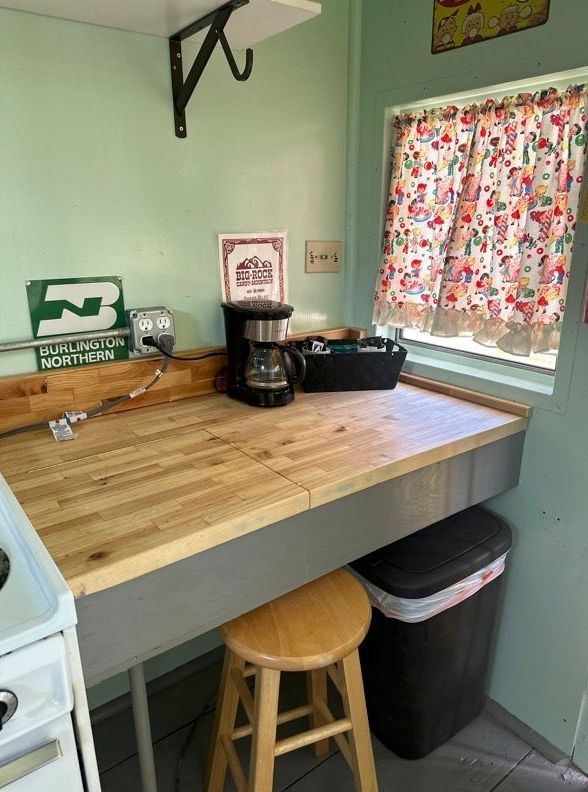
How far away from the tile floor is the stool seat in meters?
0.66

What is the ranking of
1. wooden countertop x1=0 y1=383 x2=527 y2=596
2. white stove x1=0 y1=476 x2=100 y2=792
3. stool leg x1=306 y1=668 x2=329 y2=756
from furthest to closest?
stool leg x1=306 y1=668 x2=329 y2=756 → wooden countertop x1=0 y1=383 x2=527 y2=596 → white stove x1=0 y1=476 x2=100 y2=792

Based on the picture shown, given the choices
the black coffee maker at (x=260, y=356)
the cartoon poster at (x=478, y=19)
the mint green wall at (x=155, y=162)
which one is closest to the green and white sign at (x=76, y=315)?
the mint green wall at (x=155, y=162)

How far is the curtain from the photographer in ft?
4.35

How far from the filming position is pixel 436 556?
54.2 inches

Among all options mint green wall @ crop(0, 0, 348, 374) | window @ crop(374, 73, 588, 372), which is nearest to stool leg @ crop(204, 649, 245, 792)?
mint green wall @ crop(0, 0, 348, 374)

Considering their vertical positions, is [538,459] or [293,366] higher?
Result: [293,366]

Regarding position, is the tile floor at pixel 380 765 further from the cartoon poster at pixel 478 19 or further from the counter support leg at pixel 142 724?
the cartoon poster at pixel 478 19

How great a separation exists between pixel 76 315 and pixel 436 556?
1.12 m

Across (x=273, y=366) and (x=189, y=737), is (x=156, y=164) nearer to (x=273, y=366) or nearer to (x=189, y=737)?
(x=273, y=366)

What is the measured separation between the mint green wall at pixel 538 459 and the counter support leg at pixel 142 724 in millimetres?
1084

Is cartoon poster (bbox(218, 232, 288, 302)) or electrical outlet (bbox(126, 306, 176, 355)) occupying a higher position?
cartoon poster (bbox(218, 232, 288, 302))

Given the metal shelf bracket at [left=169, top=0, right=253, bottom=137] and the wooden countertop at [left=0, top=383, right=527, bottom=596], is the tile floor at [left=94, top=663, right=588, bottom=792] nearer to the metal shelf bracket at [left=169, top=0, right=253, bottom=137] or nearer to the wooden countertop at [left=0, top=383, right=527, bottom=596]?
the wooden countertop at [left=0, top=383, right=527, bottom=596]

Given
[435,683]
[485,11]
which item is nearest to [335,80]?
[485,11]

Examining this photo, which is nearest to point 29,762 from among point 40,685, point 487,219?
point 40,685
